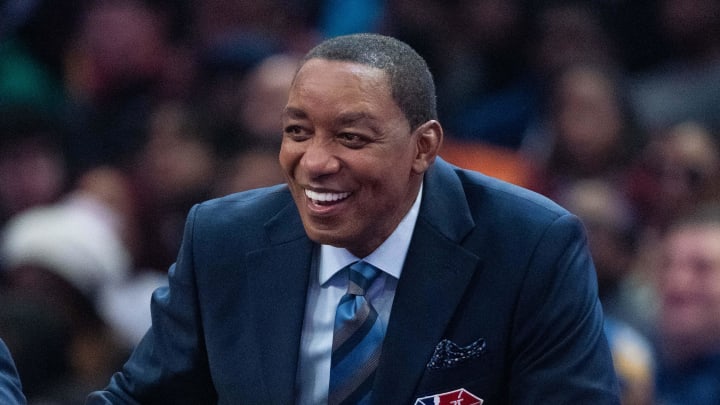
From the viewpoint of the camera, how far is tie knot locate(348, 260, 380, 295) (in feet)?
10.6

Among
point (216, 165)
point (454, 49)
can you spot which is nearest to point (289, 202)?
point (216, 165)

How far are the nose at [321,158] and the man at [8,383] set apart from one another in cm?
81

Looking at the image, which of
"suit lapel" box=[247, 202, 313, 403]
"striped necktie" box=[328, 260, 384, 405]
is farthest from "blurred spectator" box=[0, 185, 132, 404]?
"striped necktie" box=[328, 260, 384, 405]

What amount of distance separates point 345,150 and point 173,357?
639 millimetres

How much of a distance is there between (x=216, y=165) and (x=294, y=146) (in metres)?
3.53

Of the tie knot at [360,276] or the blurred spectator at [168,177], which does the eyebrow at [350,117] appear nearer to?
the tie knot at [360,276]

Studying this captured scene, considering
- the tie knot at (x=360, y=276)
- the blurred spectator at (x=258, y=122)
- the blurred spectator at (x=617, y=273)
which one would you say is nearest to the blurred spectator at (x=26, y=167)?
the blurred spectator at (x=258, y=122)

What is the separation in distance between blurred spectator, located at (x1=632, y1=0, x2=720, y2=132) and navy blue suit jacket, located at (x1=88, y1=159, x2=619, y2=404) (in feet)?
11.8

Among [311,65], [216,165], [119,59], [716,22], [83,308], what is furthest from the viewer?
[119,59]

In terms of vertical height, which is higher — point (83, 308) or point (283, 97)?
point (283, 97)

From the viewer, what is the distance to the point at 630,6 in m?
7.43

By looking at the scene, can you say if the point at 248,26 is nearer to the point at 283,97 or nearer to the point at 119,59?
the point at 119,59

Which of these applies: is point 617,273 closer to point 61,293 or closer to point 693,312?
point 693,312

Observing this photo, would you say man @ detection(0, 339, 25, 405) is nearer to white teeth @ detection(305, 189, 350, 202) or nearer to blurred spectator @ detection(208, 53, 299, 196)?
white teeth @ detection(305, 189, 350, 202)
